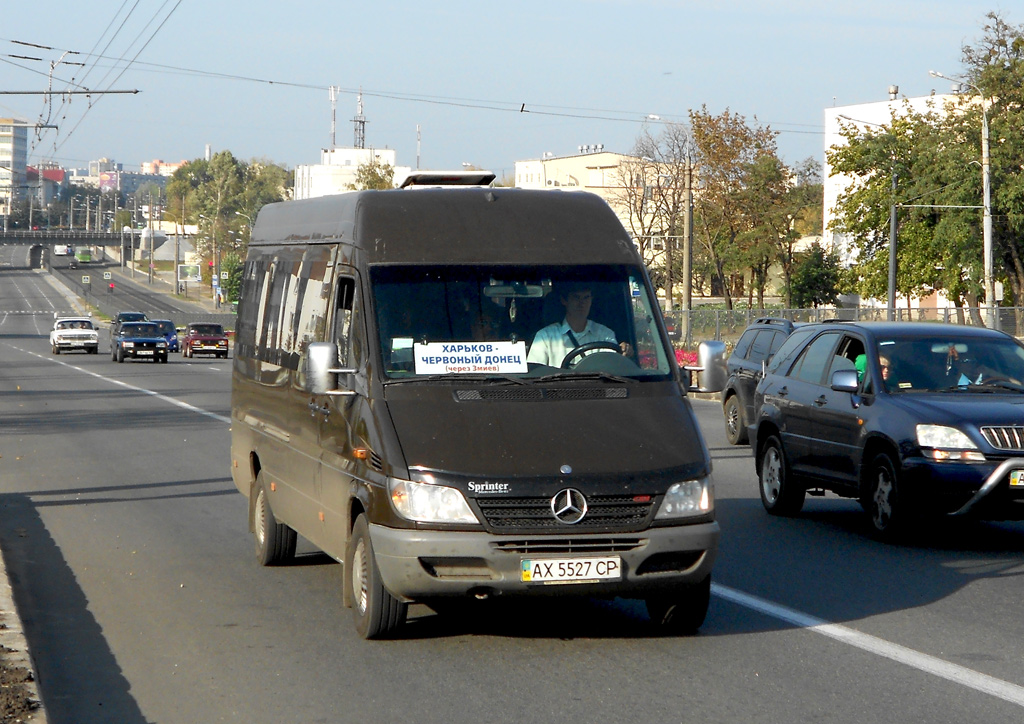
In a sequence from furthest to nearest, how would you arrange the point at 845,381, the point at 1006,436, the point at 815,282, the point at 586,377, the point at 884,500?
1. the point at 815,282
2. the point at 845,381
3. the point at 884,500
4. the point at 1006,436
5. the point at 586,377

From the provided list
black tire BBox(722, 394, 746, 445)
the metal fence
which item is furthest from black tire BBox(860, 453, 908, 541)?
the metal fence

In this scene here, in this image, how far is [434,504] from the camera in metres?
6.43

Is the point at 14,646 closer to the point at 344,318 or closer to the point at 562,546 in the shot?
the point at 344,318

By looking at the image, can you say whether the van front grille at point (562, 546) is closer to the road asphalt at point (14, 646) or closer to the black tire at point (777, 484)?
the road asphalt at point (14, 646)

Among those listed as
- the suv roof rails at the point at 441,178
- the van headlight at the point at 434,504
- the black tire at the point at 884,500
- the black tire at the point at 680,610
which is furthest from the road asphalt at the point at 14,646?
the black tire at the point at 884,500

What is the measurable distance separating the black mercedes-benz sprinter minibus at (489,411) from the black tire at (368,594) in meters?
0.01

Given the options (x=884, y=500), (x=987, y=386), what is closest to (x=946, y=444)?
(x=884, y=500)

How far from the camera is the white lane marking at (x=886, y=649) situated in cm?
607

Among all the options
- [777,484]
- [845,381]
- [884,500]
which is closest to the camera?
[884,500]

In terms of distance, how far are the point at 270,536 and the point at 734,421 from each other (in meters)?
10.9

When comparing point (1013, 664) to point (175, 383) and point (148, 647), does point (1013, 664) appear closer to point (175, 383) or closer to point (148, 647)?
point (148, 647)

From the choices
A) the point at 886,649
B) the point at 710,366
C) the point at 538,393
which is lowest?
the point at 886,649

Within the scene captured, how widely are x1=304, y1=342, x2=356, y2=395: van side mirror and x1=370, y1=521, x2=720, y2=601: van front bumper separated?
85cm

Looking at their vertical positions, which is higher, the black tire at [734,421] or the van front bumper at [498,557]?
the van front bumper at [498,557]
